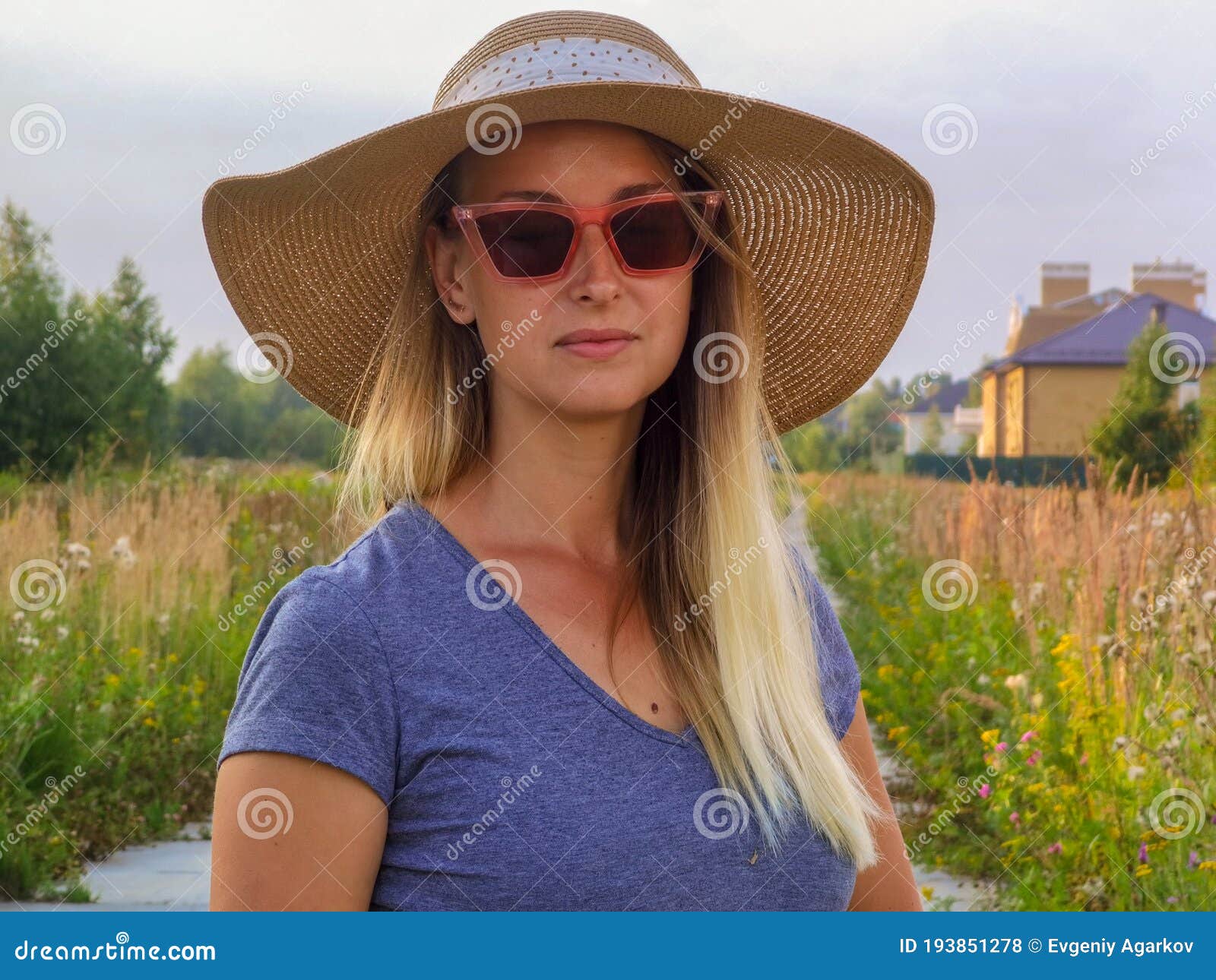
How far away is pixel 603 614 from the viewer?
181 cm

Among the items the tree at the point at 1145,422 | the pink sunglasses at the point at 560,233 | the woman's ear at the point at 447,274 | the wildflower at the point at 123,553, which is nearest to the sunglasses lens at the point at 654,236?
the pink sunglasses at the point at 560,233

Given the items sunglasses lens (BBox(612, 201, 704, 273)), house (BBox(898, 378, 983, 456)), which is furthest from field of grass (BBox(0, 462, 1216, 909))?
house (BBox(898, 378, 983, 456))

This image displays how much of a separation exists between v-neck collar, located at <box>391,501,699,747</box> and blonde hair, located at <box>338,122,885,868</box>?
61 mm

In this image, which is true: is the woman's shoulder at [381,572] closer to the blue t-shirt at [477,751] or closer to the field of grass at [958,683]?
the blue t-shirt at [477,751]

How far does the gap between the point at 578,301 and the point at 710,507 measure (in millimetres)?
438

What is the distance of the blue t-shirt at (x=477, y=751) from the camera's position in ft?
4.81

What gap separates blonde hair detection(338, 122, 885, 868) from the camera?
1752 millimetres

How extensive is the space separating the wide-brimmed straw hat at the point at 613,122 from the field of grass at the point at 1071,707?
164 cm

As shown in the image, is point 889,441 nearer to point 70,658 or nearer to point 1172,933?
point 70,658

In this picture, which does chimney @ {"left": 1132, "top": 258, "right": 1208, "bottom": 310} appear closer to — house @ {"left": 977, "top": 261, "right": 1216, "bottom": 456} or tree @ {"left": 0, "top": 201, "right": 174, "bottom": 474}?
house @ {"left": 977, "top": 261, "right": 1216, "bottom": 456}

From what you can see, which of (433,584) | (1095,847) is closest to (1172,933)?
(1095,847)

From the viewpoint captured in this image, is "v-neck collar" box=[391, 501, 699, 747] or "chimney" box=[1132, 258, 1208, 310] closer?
"v-neck collar" box=[391, 501, 699, 747]

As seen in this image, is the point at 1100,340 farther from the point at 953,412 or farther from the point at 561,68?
the point at 561,68

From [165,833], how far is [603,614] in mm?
3376
